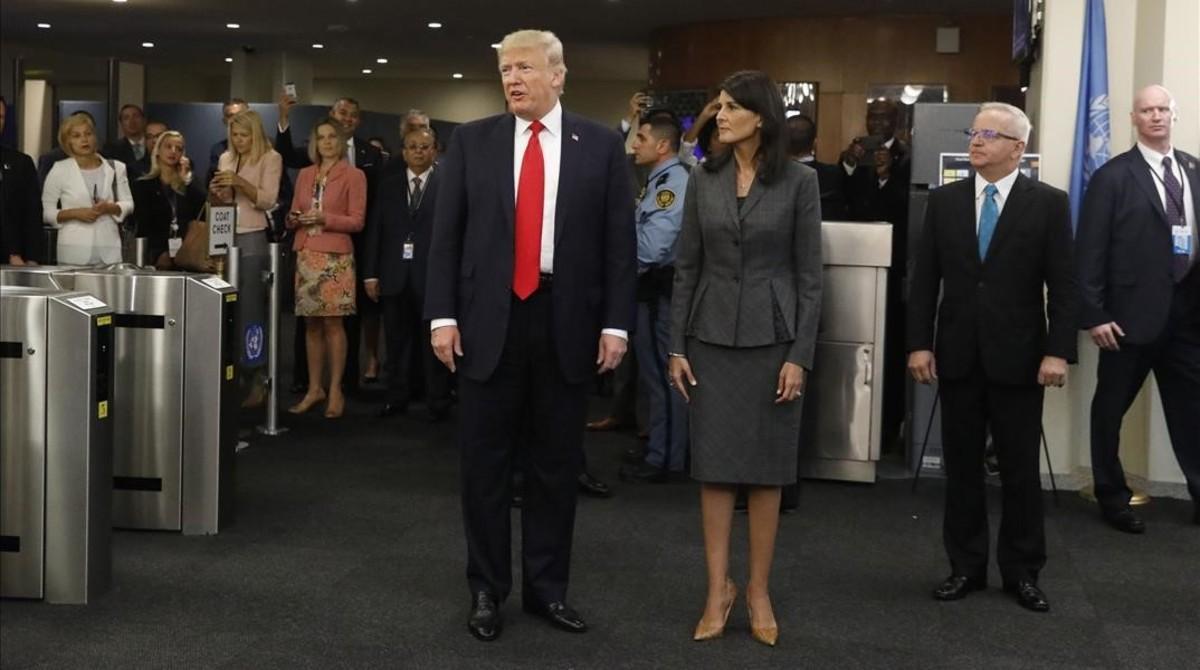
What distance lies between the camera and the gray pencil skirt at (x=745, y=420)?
12.1ft

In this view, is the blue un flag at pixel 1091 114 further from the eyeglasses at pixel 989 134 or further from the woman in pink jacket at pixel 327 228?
the woman in pink jacket at pixel 327 228

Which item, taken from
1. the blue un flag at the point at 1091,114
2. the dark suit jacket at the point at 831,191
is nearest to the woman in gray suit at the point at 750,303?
the blue un flag at the point at 1091,114

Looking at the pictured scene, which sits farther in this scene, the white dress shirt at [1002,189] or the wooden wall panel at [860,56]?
the wooden wall panel at [860,56]

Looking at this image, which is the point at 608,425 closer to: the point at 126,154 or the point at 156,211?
the point at 156,211

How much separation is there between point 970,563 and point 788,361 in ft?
3.53

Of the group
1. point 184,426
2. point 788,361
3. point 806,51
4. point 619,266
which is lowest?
point 184,426

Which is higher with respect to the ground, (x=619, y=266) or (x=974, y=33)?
(x=974, y=33)

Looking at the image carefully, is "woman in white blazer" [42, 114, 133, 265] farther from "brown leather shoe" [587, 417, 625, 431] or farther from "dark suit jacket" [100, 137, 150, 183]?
"dark suit jacket" [100, 137, 150, 183]

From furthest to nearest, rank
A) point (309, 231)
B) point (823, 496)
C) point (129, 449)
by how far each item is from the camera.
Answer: point (309, 231) < point (823, 496) < point (129, 449)

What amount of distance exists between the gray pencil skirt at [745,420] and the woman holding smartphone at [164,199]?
466 cm

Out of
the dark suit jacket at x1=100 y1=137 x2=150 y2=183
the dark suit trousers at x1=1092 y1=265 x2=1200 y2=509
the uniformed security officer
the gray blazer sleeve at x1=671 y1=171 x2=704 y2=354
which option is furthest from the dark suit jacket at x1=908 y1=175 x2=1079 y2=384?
the dark suit jacket at x1=100 y1=137 x2=150 y2=183

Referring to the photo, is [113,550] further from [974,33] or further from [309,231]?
[974,33]

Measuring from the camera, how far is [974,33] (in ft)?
47.6

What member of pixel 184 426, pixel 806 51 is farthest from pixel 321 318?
pixel 806 51
